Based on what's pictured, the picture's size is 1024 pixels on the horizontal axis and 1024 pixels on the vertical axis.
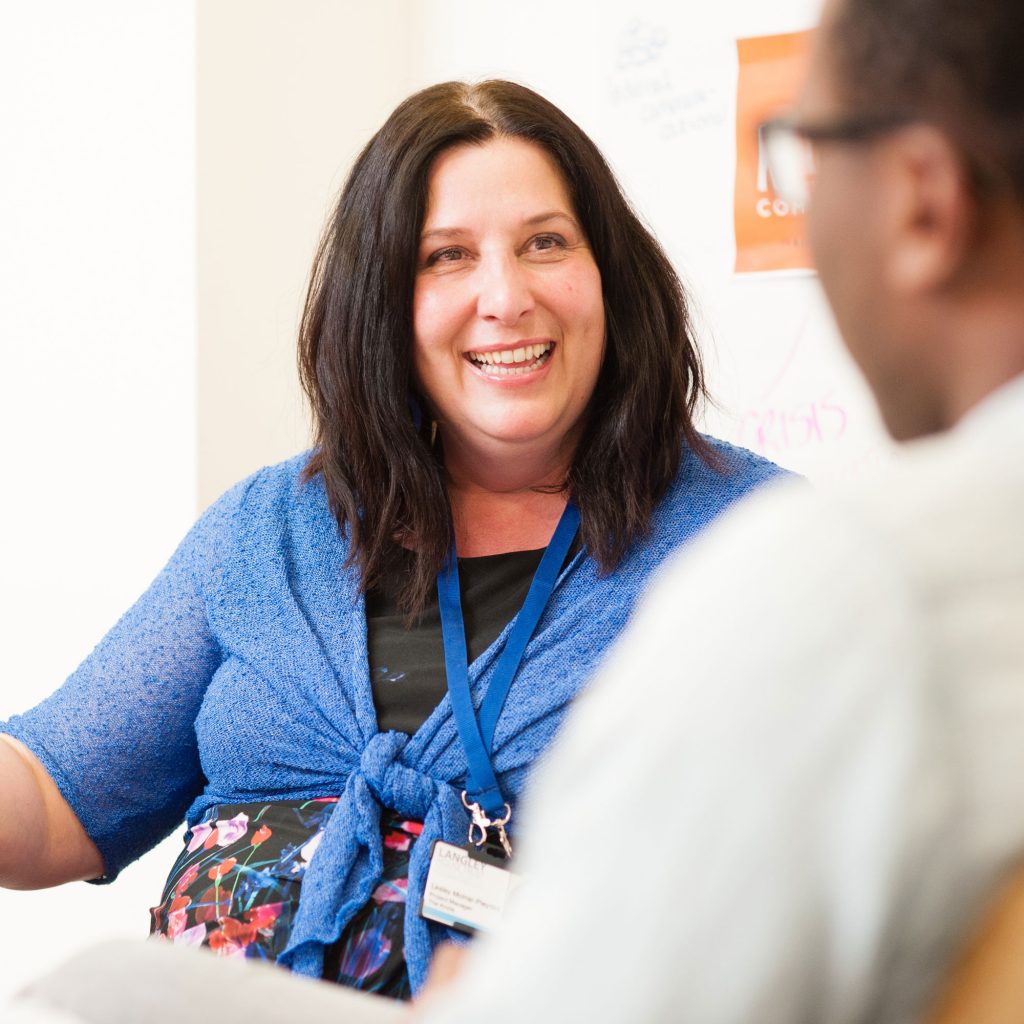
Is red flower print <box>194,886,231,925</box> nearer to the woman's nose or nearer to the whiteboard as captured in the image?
the woman's nose

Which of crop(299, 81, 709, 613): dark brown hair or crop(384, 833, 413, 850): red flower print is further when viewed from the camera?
crop(299, 81, 709, 613): dark brown hair

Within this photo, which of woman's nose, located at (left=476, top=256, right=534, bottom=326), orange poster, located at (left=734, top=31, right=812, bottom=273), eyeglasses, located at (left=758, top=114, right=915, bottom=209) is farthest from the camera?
orange poster, located at (left=734, top=31, right=812, bottom=273)

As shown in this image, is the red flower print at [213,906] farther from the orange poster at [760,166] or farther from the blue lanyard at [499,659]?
the orange poster at [760,166]

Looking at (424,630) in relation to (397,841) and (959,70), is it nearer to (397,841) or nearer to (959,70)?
(397,841)

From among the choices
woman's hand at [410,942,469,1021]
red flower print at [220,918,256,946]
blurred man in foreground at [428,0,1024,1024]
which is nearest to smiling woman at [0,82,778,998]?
red flower print at [220,918,256,946]

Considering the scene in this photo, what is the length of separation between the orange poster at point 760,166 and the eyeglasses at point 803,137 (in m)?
1.39

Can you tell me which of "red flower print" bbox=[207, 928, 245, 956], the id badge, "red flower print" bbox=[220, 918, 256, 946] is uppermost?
the id badge

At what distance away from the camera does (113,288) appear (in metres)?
2.22

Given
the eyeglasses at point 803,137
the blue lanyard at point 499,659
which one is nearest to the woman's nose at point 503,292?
the blue lanyard at point 499,659

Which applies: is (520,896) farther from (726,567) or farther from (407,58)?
(407,58)

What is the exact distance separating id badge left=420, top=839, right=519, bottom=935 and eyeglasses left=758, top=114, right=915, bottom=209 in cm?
77

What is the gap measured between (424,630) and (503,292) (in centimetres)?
38

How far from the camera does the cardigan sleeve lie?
4.83 ft

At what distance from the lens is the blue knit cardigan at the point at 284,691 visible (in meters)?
1.33
